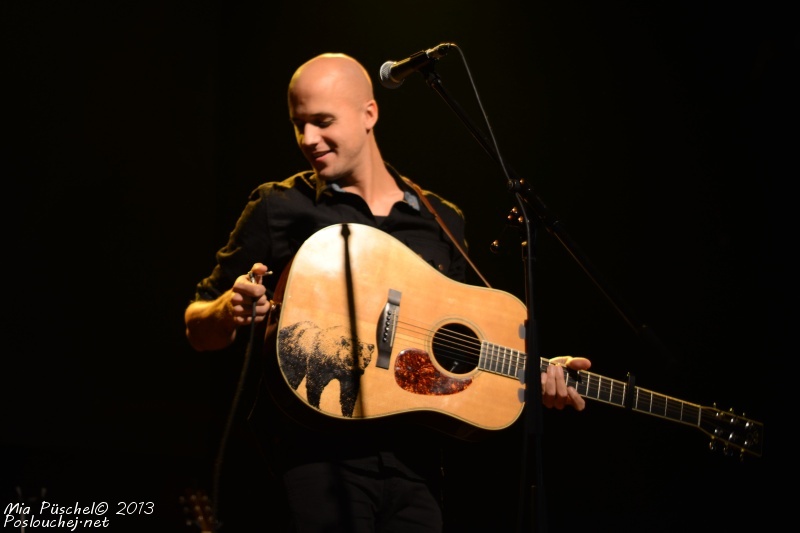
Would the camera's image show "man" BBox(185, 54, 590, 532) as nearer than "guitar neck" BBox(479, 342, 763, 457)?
Yes

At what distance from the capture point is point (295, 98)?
8.88ft

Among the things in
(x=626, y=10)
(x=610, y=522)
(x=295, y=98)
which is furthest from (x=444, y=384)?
(x=626, y=10)

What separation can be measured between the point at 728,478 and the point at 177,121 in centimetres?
363

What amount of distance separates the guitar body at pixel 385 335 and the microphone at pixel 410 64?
0.51 metres

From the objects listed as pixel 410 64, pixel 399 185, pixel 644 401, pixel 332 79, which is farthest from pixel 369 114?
pixel 644 401

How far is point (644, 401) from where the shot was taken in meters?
Result: 2.89

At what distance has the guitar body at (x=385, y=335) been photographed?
2246mm

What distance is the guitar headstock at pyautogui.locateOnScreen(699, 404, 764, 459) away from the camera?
118 inches

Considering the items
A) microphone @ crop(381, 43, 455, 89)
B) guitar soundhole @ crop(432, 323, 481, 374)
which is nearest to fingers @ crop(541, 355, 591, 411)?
guitar soundhole @ crop(432, 323, 481, 374)

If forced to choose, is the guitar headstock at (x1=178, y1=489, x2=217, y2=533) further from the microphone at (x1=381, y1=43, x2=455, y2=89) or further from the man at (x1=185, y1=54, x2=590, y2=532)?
the microphone at (x1=381, y1=43, x2=455, y2=89)

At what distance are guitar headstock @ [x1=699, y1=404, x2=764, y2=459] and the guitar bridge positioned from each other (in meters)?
1.47

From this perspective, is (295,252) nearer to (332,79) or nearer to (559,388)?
(332,79)

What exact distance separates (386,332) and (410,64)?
2.86 feet

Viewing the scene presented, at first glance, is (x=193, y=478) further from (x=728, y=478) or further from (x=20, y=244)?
(x=728, y=478)
